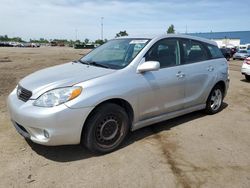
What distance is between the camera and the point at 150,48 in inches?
179

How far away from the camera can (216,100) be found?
614 cm

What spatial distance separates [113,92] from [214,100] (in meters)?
3.02

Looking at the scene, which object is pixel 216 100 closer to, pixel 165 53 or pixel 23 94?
pixel 165 53

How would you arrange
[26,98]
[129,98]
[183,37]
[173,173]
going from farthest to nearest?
[183,37] → [129,98] → [26,98] → [173,173]

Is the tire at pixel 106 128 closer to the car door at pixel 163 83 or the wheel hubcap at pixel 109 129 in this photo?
the wheel hubcap at pixel 109 129

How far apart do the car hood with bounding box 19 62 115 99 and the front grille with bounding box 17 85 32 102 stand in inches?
2.0

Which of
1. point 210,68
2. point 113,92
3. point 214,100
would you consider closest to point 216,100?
point 214,100

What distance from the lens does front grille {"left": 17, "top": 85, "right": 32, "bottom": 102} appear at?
3803mm

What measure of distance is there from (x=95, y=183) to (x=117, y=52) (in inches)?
94.4

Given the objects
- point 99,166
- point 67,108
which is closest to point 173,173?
point 99,166

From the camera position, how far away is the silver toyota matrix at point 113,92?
360 centimetres

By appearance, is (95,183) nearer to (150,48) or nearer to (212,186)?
(212,186)

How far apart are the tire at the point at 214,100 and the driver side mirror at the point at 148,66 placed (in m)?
2.14

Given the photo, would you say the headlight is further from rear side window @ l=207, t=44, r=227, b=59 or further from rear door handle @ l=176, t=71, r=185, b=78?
rear side window @ l=207, t=44, r=227, b=59
